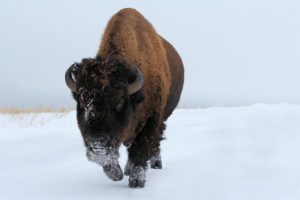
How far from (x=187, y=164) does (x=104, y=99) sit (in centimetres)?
264

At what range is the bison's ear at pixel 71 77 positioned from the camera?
527 centimetres

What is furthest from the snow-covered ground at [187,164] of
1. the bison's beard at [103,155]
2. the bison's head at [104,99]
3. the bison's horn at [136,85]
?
the bison's horn at [136,85]

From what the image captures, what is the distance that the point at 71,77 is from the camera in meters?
5.30

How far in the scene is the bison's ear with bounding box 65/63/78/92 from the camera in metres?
5.27

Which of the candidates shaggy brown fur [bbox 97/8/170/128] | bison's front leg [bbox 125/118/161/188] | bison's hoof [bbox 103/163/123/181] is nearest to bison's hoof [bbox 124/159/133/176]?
bison's front leg [bbox 125/118/161/188]

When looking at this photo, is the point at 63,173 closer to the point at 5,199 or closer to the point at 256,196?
the point at 5,199

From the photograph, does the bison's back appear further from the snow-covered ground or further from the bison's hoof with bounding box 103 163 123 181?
the snow-covered ground

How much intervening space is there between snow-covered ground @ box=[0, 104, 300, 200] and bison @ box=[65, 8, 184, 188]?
0.44 metres

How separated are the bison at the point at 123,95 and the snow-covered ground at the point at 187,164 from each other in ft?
1.46

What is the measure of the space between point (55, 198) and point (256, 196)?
209cm

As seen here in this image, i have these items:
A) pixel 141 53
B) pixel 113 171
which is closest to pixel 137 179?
pixel 113 171

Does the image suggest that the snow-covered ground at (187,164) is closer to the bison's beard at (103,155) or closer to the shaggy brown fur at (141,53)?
the bison's beard at (103,155)

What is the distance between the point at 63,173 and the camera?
21.3ft

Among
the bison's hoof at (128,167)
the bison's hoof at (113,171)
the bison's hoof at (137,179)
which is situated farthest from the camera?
the bison's hoof at (128,167)
